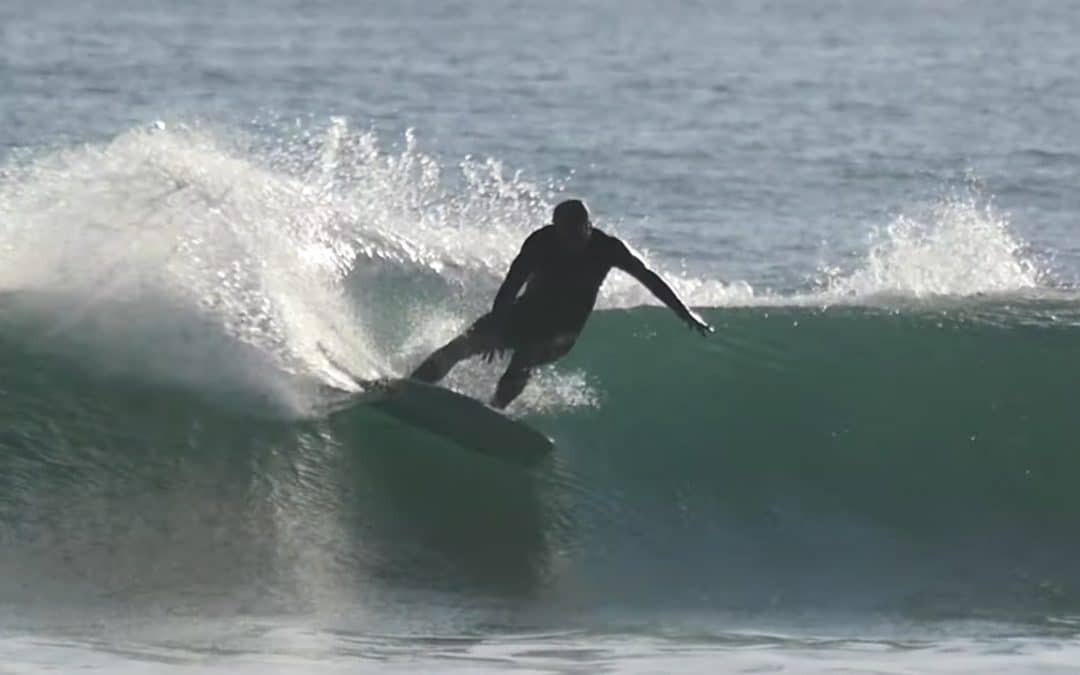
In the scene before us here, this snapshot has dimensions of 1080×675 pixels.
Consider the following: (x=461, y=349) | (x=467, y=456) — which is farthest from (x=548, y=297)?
(x=467, y=456)

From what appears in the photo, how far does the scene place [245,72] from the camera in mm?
42469

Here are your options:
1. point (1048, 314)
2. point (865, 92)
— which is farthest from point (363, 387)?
point (865, 92)

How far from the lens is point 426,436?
12.5 m

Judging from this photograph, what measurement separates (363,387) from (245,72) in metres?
30.5

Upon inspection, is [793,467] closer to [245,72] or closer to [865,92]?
[865,92]

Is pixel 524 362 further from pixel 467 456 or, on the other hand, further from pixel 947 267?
pixel 947 267

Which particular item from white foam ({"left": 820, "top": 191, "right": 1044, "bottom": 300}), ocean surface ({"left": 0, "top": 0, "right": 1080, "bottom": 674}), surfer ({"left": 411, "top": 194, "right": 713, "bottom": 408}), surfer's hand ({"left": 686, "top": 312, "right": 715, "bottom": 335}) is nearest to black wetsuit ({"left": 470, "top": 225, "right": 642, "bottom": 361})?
surfer ({"left": 411, "top": 194, "right": 713, "bottom": 408})

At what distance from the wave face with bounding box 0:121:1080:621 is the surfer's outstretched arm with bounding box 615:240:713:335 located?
3.20 feet

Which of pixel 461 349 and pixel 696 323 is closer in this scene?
pixel 696 323

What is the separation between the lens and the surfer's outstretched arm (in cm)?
1232

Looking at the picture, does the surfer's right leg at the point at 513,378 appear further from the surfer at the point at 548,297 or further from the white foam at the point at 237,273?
the white foam at the point at 237,273

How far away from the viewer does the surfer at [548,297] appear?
40.4ft

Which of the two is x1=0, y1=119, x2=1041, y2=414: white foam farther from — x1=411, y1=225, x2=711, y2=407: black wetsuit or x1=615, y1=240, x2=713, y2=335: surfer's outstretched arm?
x1=615, y1=240, x2=713, y2=335: surfer's outstretched arm

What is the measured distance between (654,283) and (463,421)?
1234 millimetres
